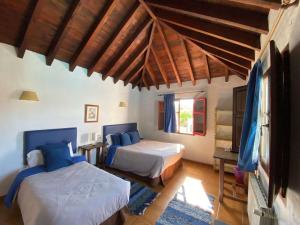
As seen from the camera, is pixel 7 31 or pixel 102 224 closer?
pixel 102 224

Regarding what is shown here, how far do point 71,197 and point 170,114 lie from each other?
4.04 meters

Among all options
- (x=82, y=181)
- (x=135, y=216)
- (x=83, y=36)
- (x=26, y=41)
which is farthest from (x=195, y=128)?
(x=26, y=41)

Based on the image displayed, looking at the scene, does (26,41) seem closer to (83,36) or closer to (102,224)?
(83,36)

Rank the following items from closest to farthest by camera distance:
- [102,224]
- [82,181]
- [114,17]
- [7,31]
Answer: [102,224], [82,181], [7,31], [114,17]

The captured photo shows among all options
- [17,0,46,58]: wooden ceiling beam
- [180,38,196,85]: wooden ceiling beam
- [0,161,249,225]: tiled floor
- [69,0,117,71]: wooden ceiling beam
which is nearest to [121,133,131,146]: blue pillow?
[0,161,249,225]: tiled floor

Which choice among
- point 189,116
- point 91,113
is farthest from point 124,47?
point 189,116

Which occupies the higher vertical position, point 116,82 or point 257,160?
point 116,82

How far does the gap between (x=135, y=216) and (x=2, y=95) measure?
3.23 meters

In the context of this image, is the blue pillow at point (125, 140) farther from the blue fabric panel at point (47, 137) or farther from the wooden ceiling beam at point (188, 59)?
the wooden ceiling beam at point (188, 59)

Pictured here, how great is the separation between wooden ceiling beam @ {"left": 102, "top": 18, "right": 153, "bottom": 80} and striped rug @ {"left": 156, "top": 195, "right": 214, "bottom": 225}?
→ 3.71 meters

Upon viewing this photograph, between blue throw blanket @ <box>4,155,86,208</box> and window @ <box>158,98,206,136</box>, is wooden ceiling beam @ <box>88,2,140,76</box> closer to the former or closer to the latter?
blue throw blanket @ <box>4,155,86,208</box>

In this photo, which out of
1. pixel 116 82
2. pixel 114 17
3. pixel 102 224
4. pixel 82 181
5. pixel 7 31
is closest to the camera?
pixel 102 224

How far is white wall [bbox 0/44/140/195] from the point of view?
2.73m

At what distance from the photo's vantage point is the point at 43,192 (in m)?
1.91
